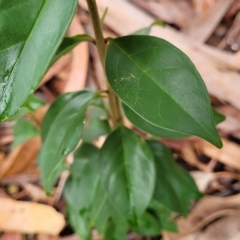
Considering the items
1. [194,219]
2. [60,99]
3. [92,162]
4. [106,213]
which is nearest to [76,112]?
[60,99]

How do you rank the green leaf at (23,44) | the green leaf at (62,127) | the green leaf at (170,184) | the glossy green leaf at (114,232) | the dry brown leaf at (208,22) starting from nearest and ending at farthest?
the green leaf at (23,44) → the green leaf at (62,127) → the green leaf at (170,184) → the glossy green leaf at (114,232) → the dry brown leaf at (208,22)

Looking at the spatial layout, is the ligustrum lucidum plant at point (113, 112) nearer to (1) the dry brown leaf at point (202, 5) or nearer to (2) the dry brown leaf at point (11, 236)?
(2) the dry brown leaf at point (11, 236)

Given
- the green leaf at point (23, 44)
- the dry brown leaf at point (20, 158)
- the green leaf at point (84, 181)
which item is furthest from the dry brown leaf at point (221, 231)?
the green leaf at point (23, 44)

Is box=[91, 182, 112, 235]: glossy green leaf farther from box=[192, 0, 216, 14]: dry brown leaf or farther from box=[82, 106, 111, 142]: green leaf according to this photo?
box=[192, 0, 216, 14]: dry brown leaf

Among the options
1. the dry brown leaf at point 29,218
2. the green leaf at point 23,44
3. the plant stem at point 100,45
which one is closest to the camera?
the green leaf at point 23,44

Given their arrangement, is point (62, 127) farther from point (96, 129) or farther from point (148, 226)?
point (148, 226)

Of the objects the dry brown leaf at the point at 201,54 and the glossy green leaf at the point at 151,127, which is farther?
the dry brown leaf at the point at 201,54

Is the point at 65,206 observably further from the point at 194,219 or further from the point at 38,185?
the point at 194,219

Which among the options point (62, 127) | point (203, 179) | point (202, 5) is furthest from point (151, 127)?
point (202, 5)
